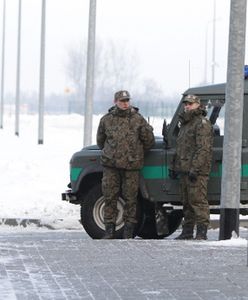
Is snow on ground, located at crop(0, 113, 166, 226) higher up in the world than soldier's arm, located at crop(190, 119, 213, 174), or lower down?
lower down

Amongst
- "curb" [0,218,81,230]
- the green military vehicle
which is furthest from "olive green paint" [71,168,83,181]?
"curb" [0,218,81,230]

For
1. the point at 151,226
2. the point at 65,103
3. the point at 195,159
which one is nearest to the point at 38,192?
the point at 151,226

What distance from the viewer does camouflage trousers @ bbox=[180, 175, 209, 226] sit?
12125 millimetres

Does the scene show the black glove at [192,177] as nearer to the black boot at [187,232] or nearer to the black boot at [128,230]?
the black boot at [187,232]

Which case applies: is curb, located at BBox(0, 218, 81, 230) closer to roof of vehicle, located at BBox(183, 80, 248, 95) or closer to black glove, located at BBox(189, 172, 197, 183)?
roof of vehicle, located at BBox(183, 80, 248, 95)

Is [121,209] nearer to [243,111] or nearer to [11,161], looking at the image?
[243,111]

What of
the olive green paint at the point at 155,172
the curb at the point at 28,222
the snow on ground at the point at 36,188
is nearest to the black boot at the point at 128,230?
the olive green paint at the point at 155,172

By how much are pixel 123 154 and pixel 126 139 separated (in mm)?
192

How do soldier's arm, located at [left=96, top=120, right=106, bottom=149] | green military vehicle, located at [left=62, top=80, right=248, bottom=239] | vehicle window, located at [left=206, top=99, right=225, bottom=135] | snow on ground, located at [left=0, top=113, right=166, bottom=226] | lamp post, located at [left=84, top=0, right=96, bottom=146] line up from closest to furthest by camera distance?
green military vehicle, located at [left=62, top=80, right=248, bottom=239] → soldier's arm, located at [left=96, top=120, right=106, bottom=149] → vehicle window, located at [left=206, top=99, right=225, bottom=135] → snow on ground, located at [left=0, top=113, right=166, bottom=226] → lamp post, located at [left=84, top=0, right=96, bottom=146]

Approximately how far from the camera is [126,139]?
12469 mm

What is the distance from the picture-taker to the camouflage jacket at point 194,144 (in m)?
12.0

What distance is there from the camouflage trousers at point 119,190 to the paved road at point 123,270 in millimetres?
1041

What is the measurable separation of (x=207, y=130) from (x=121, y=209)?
1.67 m

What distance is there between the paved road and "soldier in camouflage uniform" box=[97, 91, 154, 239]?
3.46 ft
